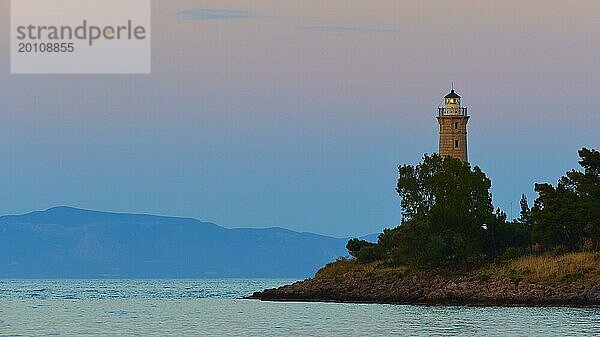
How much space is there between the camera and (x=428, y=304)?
295ft

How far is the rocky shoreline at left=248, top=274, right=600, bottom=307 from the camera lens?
83.3m

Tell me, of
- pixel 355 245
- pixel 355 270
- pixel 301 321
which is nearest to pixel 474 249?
pixel 355 270

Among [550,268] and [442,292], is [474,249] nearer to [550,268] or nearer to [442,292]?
[442,292]

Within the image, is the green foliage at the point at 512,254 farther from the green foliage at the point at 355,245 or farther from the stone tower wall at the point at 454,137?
the green foliage at the point at 355,245

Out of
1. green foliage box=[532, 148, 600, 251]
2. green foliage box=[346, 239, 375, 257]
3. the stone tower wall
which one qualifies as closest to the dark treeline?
green foliage box=[532, 148, 600, 251]

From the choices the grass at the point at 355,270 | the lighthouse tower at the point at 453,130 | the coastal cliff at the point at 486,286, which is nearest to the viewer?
the coastal cliff at the point at 486,286

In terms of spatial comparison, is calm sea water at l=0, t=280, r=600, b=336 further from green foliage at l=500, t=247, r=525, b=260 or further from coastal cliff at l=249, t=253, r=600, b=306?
green foliage at l=500, t=247, r=525, b=260

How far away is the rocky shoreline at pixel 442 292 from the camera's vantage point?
8331 centimetres

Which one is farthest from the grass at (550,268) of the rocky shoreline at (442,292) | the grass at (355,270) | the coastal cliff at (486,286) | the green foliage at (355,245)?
the green foliage at (355,245)

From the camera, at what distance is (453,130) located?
4449 inches

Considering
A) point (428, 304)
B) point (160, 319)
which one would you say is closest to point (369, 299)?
point (428, 304)

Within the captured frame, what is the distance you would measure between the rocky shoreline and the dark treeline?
8.49 feet

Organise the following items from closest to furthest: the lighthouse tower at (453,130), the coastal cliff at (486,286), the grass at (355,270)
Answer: the coastal cliff at (486,286), the grass at (355,270), the lighthouse tower at (453,130)

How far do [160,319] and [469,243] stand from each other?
25.0 m
